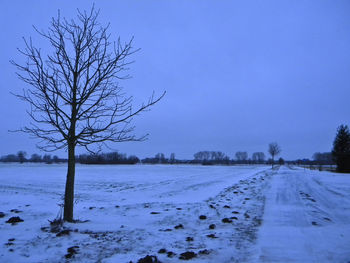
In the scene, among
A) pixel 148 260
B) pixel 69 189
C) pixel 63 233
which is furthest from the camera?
pixel 69 189

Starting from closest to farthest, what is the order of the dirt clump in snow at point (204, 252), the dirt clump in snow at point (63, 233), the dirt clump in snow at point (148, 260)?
the dirt clump in snow at point (148, 260)
the dirt clump in snow at point (204, 252)
the dirt clump in snow at point (63, 233)

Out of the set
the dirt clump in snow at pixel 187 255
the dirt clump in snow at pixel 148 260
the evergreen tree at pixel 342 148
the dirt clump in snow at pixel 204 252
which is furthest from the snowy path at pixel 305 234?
the evergreen tree at pixel 342 148

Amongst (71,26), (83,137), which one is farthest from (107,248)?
(71,26)

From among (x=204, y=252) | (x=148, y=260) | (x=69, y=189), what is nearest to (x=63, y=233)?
(x=69, y=189)

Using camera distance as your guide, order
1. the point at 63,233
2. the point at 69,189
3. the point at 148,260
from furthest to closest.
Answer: the point at 69,189, the point at 63,233, the point at 148,260

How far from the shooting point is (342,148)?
36375 mm

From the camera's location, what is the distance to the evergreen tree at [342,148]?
118ft

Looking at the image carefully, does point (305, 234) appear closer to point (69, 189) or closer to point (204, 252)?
point (204, 252)

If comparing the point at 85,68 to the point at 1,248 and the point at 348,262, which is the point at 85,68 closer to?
the point at 1,248

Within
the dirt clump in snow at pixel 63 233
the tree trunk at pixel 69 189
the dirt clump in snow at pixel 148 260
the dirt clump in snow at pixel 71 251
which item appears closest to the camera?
the dirt clump in snow at pixel 148 260

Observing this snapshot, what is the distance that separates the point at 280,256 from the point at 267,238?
41.1 inches

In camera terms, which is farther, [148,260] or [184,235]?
[184,235]

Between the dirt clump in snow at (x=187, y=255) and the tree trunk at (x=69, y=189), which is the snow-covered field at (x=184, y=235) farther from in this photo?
the tree trunk at (x=69, y=189)

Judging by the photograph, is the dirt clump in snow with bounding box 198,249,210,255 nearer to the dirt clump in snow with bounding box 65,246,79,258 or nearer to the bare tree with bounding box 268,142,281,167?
the dirt clump in snow with bounding box 65,246,79,258
